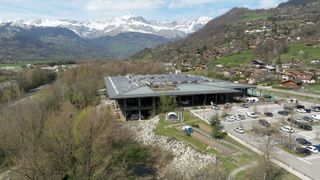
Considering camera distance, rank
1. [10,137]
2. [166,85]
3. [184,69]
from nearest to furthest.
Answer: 1. [10,137]
2. [166,85]
3. [184,69]

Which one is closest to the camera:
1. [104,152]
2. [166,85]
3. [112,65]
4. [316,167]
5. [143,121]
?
[316,167]

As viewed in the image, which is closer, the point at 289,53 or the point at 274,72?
the point at 274,72

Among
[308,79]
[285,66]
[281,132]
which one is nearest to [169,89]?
[281,132]

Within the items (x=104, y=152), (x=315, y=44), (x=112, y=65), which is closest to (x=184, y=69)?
(x=112, y=65)

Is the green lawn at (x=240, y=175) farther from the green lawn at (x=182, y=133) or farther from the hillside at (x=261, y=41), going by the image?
the hillside at (x=261, y=41)

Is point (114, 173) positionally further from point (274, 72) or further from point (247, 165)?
point (274, 72)

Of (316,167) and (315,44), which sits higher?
(315,44)

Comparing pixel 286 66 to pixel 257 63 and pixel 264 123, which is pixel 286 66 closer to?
pixel 257 63

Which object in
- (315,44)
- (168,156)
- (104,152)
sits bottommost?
(168,156)
